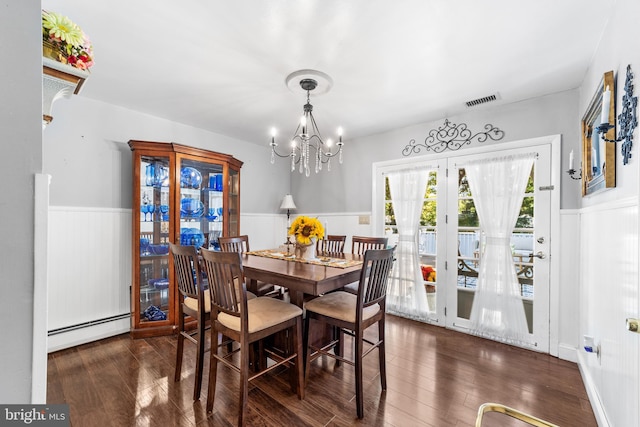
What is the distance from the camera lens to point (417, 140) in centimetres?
338

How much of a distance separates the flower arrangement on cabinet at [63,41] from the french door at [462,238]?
3.15 metres

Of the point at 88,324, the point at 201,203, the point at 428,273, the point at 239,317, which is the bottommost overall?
the point at 88,324

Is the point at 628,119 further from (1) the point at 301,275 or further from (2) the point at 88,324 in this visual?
(2) the point at 88,324

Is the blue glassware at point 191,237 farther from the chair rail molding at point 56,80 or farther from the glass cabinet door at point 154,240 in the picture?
the chair rail molding at point 56,80

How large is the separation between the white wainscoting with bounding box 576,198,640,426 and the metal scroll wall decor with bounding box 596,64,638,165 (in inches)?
9.9


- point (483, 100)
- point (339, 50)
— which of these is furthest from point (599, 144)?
point (339, 50)

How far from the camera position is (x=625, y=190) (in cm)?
133

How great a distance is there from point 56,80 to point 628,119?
95.7 inches

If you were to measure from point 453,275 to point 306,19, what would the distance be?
9.36ft

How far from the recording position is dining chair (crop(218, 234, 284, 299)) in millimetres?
2524

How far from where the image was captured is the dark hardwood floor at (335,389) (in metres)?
1.69

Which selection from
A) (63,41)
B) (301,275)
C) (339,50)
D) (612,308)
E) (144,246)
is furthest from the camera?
(144,246)

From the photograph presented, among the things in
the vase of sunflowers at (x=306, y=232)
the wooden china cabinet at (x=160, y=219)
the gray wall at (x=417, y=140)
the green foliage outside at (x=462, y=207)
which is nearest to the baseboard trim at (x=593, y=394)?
the green foliage outside at (x=462, y=207)

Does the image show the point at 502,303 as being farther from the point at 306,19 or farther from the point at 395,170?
the point at 306,19
